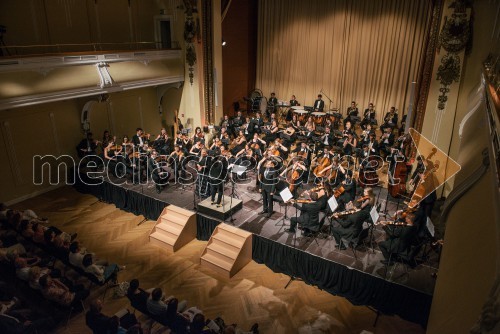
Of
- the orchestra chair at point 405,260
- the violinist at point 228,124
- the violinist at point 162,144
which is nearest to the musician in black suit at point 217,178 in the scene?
the violinist at point 162,144

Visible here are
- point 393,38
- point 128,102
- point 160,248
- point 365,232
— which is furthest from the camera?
point 393,38

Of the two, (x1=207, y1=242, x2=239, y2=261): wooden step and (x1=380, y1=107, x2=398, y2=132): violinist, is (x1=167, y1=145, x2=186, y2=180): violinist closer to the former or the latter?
(x1=207, y1=242, x2=239, y2=261): wooden step

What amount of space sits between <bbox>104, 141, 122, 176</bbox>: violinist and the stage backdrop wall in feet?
31.8

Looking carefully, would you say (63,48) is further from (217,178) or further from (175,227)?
(175,227)

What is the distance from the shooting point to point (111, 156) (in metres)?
11.2

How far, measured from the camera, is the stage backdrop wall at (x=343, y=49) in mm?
14531

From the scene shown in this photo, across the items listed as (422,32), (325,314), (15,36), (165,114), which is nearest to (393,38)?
(422,32)

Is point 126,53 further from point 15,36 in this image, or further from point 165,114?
point 165,114

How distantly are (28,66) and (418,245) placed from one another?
373 inches

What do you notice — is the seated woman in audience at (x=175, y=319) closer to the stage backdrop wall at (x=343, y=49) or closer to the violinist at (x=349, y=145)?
the violinist at (x=349, y=145)

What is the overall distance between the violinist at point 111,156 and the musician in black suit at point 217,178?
3545mm

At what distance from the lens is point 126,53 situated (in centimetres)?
1116

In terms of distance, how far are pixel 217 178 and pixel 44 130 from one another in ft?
19.3

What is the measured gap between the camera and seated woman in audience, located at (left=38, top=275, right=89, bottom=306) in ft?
19.2
